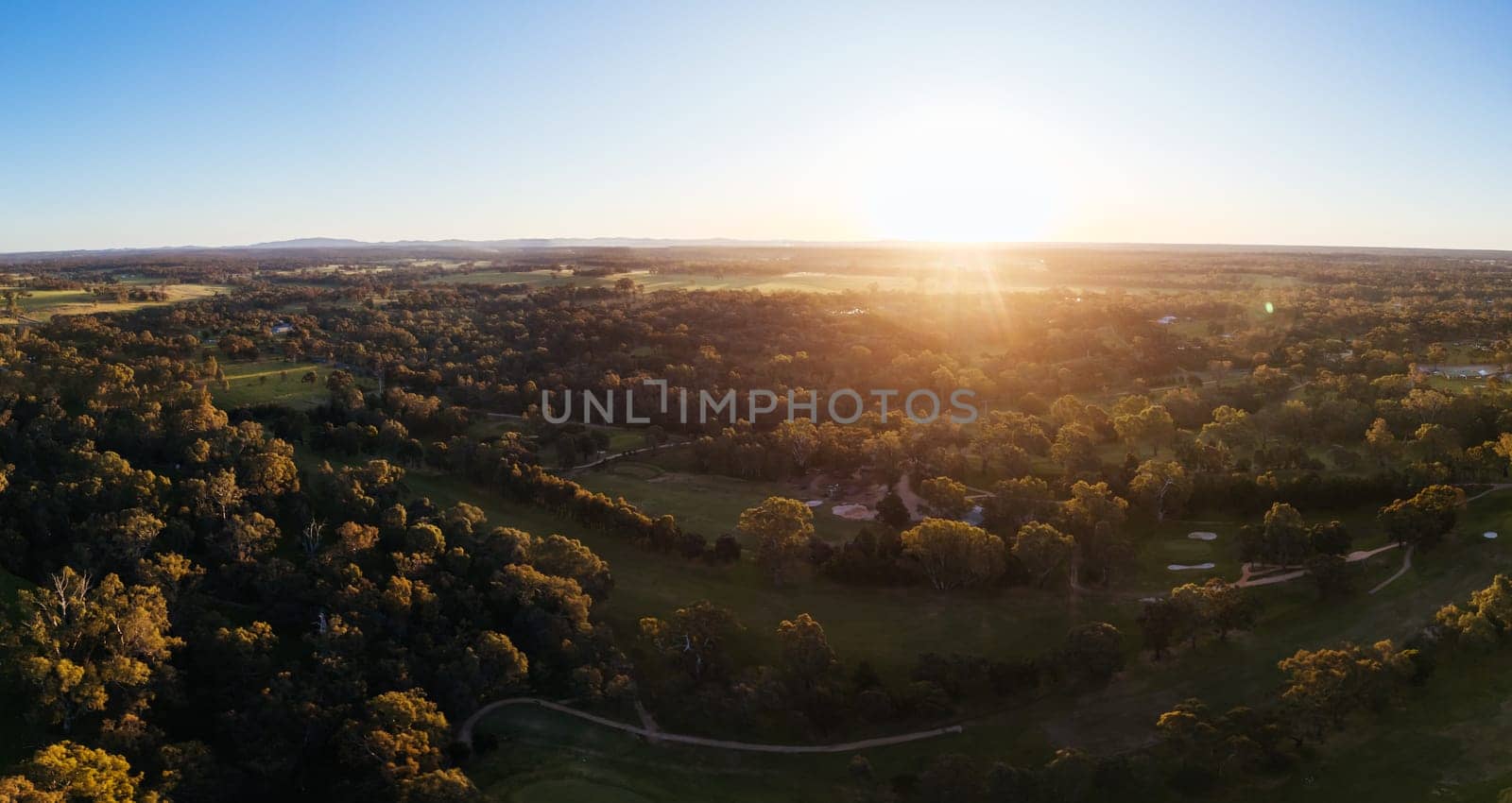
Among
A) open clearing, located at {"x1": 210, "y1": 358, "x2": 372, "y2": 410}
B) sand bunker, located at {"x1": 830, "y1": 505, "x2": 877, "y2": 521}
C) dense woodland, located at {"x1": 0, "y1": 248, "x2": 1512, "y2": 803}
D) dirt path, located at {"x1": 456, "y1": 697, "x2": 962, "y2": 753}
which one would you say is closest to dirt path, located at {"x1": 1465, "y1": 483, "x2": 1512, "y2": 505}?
dense woodland, located at {"x1": 0, "y1": 248, "x2": 1512, "y2": 803}

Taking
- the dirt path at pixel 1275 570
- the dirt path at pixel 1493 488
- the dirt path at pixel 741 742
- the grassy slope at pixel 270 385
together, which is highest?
the grassy slope at pixel 270 385

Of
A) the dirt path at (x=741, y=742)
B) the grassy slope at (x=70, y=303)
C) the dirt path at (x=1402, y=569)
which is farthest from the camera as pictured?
the grassy slope at (x=70, y=303)

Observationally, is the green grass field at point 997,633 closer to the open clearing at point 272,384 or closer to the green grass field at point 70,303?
the open clearing at point 272,384

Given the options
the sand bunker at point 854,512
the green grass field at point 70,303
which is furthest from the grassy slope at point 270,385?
the sand bunker at point 854,512

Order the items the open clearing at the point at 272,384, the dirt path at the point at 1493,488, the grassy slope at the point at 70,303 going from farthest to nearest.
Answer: the grassy slope at the point at 70,303 < the open clearing at the point at 272,384 < the dirt path at the point at 1493,488

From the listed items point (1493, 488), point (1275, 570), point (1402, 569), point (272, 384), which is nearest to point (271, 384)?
point (272, 384)

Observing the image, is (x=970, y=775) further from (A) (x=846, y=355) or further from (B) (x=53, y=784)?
(A) (x=846, y=355)

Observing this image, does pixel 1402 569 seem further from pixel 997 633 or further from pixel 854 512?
pixel 854 512
